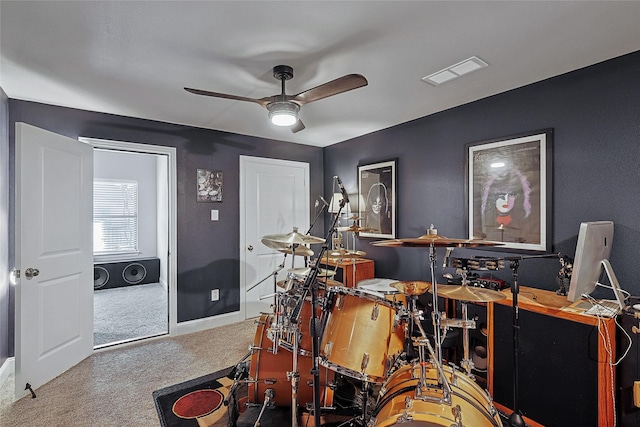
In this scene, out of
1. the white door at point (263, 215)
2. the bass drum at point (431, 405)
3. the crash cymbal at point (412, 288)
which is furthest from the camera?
the white door at point (263, 215)

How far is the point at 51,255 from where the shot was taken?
260 centimetres

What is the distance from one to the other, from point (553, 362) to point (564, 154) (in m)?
1.45

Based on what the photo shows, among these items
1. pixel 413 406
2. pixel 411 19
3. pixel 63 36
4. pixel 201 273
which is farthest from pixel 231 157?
pixel 413 406

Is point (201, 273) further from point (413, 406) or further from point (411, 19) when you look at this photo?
point (411, 19)

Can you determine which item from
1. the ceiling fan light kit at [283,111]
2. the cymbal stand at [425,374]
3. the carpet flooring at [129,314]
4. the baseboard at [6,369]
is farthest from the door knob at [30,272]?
the cymbal stand at [425,374]

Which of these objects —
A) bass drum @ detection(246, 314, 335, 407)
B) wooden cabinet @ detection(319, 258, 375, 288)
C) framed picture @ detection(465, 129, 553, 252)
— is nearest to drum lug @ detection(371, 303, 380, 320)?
bass drum @ detection(246, 314, 335, 407)

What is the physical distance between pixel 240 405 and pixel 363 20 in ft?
8.29

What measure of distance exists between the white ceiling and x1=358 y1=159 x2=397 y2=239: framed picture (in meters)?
1.03

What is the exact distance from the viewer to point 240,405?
2.15 m

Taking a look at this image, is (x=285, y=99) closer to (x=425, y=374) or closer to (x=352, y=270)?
(x=425, y=374)

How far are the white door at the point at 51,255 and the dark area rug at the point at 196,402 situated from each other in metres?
1.04

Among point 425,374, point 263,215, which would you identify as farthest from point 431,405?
point 263,215

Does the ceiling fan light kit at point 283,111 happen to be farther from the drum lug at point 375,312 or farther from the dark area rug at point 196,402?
the dark area rug at point 196,402

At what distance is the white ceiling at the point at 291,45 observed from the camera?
1.58 meters
